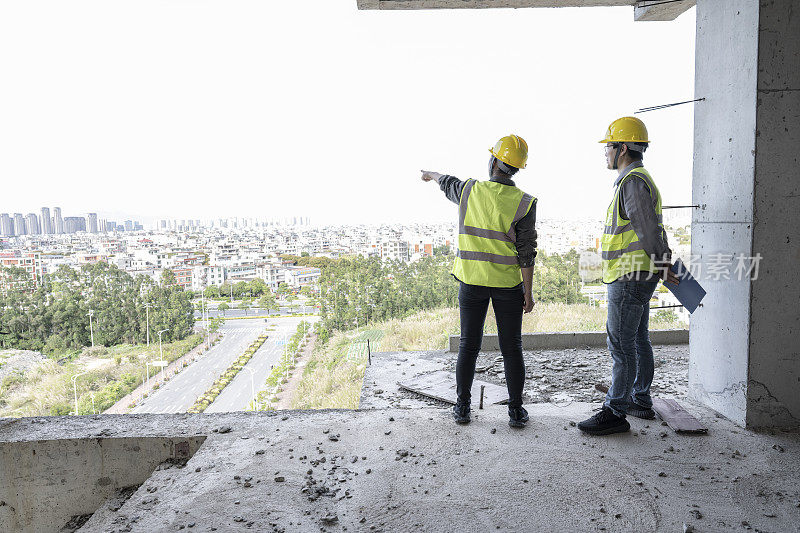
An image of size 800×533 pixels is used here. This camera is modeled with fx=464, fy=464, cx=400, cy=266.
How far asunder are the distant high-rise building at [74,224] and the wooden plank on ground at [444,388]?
12895 mm

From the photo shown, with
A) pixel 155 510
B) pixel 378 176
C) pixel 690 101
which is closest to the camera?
pixel 155 510

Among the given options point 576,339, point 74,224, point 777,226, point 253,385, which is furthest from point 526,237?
point 74,224

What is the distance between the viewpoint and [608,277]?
2.86 meters

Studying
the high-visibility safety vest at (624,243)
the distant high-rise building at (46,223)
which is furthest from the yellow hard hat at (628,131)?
the distant high-rise building at (46,223)

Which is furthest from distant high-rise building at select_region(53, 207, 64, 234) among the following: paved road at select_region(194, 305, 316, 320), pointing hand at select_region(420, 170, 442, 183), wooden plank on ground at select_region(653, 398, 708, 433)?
wooden plank on ground at select_region(653, 398, 708, 433)

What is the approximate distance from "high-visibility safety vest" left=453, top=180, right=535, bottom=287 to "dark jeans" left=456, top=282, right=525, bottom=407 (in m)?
0.07

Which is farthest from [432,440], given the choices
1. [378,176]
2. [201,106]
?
[201,106]

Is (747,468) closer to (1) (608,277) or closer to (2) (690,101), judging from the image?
(1) (608,277)

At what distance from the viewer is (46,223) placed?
1291 centimetres

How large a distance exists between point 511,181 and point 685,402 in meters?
2.00

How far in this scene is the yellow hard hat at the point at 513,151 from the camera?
282cm

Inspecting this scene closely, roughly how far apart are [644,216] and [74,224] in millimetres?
15557

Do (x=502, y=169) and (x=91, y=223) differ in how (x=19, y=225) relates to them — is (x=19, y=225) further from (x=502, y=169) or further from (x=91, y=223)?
(x=502, y=169)

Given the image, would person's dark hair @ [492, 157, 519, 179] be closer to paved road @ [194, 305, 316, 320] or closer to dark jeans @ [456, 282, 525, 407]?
dark jeans @ [456, 282, 525, 407]
